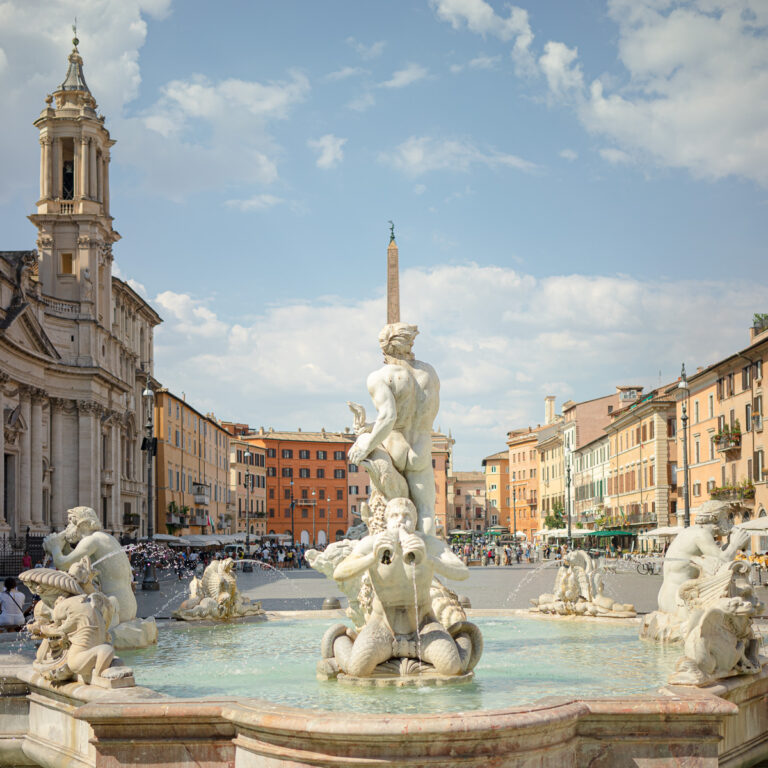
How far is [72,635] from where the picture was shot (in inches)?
265

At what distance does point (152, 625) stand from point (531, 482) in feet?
369

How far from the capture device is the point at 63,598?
702 cm

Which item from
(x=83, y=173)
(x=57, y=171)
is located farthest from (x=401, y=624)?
(x=57, y=171)

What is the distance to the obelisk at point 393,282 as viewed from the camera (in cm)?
3528

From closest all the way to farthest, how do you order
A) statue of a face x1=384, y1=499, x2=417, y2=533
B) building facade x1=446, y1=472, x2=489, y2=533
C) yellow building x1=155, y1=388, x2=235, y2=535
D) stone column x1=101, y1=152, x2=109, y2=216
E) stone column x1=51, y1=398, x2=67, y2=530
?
1. statue of a face x1=384, y1=499, x2=417, y2=533
2. stone column x1=51, y1=398, x2=67, y2=530
3. stone column x1=101, y1=152, x2=109, y2=216
4. yellow building x1=155, y1=388, x2=235, y2=535
5. building facade x1=446, y1=472, x2=489, y2=533

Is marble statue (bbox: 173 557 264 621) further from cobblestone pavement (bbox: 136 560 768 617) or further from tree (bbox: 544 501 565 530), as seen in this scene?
tree (bbox: 544 501 565 530)

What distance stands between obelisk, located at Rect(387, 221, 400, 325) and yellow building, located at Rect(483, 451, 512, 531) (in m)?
104

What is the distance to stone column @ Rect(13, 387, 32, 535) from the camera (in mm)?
44500

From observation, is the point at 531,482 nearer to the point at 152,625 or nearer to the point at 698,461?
the point at 698,461

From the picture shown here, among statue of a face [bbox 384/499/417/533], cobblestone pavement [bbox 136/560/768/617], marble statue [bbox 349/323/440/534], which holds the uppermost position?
marble statue [bbox 349/323/440/534]

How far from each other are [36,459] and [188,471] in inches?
1253

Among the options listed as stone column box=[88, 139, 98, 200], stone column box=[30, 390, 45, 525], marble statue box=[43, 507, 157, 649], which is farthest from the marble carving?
stone column box=[88, 139, 98, 200]

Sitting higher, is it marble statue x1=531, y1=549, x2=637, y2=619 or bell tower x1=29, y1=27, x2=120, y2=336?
bell tower x1=29, y1=27, x2=120, y2=336

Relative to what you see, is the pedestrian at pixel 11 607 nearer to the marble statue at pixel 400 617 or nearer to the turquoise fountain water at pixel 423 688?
the turquoise fountain water at pixel 423 688
